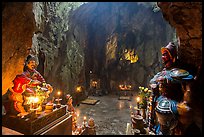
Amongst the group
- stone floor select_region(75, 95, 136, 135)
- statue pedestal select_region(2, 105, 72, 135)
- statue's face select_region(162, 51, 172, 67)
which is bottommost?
stone floor select_region(75, 95, 136, 135)

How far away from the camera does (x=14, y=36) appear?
4.81m

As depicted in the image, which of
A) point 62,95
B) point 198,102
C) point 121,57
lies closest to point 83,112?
point 62,95

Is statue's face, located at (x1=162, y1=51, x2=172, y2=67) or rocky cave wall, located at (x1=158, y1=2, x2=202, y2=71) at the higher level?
rocky cave wall, located at (x1=158, y1=2, x2=202, y2=71)

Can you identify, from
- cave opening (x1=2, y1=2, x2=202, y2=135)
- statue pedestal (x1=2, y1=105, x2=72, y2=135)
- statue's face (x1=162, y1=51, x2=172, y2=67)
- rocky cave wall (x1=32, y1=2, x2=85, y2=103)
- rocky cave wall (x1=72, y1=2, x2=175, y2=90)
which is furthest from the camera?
rocky cave wall (x1=72, y1=2, x2=175, y2=90)

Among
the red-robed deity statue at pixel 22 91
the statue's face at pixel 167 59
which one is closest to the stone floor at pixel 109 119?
the red-robed deity statue at pixel 22 91

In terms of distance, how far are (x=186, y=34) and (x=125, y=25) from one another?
19496 millimetres

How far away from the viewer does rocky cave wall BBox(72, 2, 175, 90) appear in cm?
2228

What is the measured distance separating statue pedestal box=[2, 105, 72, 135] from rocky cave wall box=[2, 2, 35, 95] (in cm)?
115

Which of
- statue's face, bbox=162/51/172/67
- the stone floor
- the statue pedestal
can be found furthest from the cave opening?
statue's face, bbox=162/51/172/67

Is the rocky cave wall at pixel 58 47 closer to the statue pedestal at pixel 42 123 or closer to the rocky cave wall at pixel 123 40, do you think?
the statue pedestal at pixel 42 123

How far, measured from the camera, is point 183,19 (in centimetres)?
435

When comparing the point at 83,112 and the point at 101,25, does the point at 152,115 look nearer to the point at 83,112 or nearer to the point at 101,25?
the point at 83,112

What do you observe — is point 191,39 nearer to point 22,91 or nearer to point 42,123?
point 42,123

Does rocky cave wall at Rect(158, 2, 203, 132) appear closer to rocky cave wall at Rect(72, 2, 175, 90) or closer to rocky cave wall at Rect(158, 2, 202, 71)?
rocky cave wall at Rect(158, 2, 202, 71)
